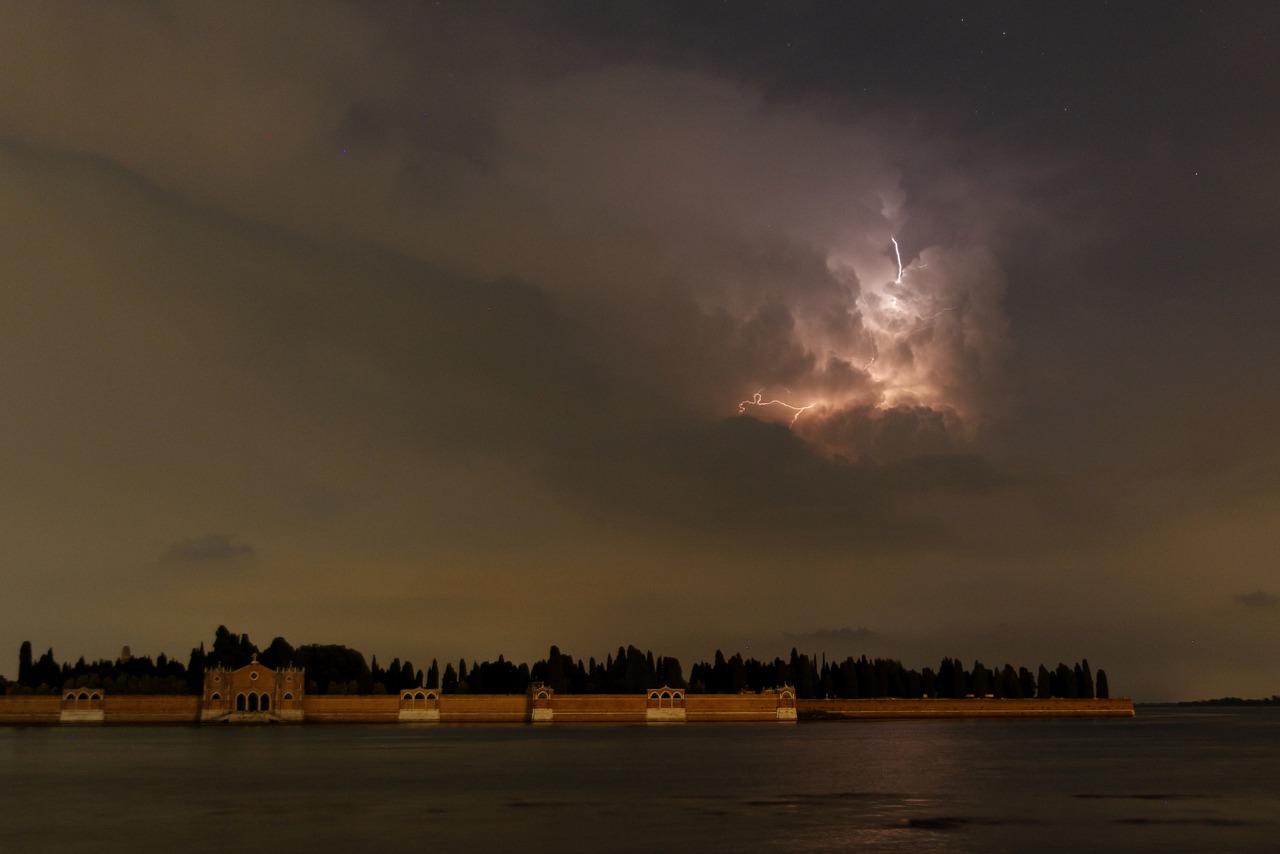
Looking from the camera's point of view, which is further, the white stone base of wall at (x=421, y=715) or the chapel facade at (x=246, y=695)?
the white stone base of wall at (x=421, y=715)

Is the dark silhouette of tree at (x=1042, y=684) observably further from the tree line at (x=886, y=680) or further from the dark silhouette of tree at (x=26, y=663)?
the dark silhouette of tree at (x=26, y=663)

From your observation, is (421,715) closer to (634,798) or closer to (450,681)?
(450,681)

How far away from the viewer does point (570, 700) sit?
10850cm

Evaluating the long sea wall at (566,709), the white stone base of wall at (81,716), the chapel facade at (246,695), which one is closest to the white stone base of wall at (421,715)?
the long sea wall at (566,709)

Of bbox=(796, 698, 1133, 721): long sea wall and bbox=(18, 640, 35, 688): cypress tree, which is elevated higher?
bbox=(18, 640, 35, 688): cypress tree

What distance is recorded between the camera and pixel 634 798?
3438 cm

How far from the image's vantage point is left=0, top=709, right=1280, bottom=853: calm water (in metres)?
25.9

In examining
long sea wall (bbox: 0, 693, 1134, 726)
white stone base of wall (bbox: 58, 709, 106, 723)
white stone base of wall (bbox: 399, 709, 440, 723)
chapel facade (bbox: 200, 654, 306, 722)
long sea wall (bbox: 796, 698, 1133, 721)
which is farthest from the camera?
long sea wall (bbox: 796, 698, 1133, 721)

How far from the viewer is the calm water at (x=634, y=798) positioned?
25.9 metres

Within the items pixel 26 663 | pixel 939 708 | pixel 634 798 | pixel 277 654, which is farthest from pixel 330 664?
pixel 634 798

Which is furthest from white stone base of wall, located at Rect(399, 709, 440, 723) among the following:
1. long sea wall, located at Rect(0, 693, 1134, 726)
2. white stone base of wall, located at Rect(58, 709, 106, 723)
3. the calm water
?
the calm water

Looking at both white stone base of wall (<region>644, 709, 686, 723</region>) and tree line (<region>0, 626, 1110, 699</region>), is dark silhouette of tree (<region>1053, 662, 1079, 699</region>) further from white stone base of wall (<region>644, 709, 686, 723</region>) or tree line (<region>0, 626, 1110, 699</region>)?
white stone base of wall (<region>644, 709, 686, 723</region>)

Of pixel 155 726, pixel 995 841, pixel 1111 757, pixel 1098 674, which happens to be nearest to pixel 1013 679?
pixel 1098 674

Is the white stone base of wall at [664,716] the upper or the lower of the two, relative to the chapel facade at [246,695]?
lower
